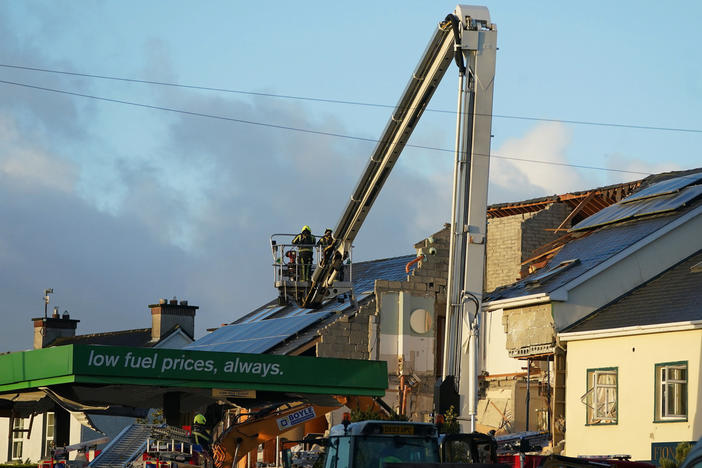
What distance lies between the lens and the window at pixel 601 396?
28312 mm

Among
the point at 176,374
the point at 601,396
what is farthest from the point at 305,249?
the point at 601,396

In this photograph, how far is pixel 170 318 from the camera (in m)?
53.4

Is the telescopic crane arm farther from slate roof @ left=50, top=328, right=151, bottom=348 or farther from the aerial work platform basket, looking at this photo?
slate roof @ left=50, top=328, right=151, bottom=348

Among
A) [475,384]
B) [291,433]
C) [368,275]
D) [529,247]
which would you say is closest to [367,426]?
[475,384]

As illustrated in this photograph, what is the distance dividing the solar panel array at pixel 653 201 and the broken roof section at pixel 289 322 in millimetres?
7969

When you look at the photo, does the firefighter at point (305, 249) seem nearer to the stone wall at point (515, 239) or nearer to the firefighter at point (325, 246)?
the firefighter at point (325, 246)

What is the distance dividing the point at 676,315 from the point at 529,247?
1099 centimetres

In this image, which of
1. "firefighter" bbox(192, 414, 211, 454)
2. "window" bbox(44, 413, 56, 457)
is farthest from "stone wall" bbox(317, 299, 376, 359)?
"window" bbox(44, 413, 56, 457)

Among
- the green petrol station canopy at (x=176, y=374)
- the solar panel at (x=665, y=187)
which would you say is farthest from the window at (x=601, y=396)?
the solar panel at (x=665, y=187)

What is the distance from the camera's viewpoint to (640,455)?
88.9 feet

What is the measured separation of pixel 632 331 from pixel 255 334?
16.4 m

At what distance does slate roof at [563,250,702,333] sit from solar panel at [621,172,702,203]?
2728 millimetres

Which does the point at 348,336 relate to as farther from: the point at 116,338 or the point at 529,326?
the point at 116,338

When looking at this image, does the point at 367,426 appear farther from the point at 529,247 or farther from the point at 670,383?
the point at 529,247
